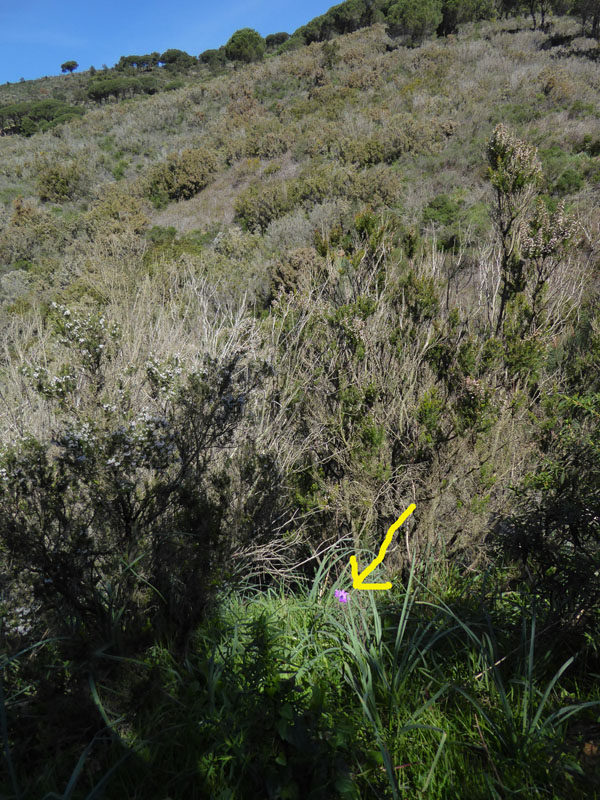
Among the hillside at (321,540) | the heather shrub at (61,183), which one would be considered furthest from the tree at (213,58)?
the hillside at (321,540)

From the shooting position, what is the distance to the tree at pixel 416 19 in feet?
75.6

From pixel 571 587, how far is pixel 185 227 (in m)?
14.2

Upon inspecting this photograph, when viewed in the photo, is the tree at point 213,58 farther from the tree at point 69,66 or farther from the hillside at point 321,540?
the hillside at point 321,540

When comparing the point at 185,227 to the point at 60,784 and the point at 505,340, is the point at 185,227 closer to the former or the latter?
the point at 505,340

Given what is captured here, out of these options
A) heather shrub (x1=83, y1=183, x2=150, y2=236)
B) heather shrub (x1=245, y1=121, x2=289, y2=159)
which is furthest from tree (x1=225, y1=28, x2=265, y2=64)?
heather shrub (x1=83, y1=183, x2=150, y2=236)

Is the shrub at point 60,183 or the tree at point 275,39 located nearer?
the shrub at point 60,183

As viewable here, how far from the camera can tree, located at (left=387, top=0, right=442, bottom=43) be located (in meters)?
23.0

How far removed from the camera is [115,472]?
2.21m

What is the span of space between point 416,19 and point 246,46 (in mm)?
14044

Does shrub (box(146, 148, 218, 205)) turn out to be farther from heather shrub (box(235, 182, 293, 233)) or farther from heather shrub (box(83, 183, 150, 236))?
heather shrub (box(235, 182, 293, 233))

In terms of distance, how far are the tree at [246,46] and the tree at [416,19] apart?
10.2 metres

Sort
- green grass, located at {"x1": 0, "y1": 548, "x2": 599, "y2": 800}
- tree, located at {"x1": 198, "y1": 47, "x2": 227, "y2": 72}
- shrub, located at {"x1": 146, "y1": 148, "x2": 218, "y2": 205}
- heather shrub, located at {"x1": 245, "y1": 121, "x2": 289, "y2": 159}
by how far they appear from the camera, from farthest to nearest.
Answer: tree, located at {"x1": 198, "y1": 47, "x2": 227, "y2": 72} < heather shrub, located at {"x1": 245, "y1": 121, "x2": 289, "y2": 159} < shrub, located at {"x1": 146, "y1": 148, "x2": 218, "y2": 205} < green grass, located at {"x1": 0, "y1": 548, "x2": 599, "y2": 800}

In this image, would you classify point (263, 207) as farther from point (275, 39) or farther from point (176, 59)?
point (176, 59)

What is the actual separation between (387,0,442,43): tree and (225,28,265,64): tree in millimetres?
10187
